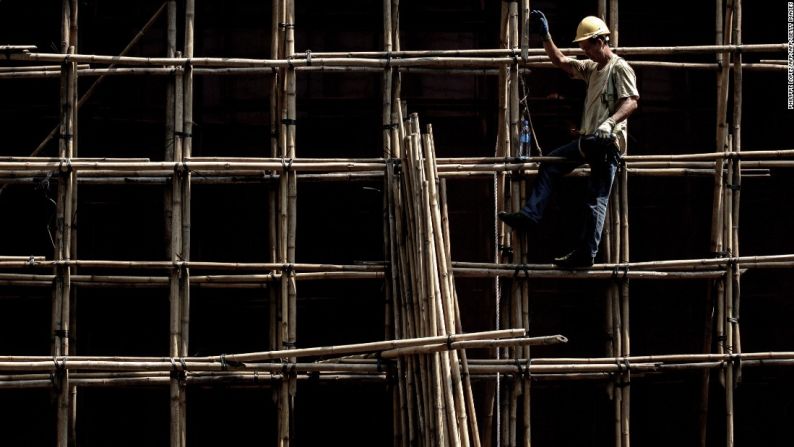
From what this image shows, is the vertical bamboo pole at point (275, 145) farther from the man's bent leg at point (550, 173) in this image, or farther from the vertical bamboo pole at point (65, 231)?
the man's bent leg at point (550, 173)

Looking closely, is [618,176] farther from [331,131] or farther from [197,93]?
[197,93]

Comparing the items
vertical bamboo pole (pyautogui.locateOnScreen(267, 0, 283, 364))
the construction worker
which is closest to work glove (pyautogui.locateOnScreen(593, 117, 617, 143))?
the construction worker

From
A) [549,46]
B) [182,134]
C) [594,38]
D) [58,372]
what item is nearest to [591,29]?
[594,38]

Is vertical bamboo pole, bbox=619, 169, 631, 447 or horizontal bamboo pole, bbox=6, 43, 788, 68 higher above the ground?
horizontal bamboo pole, bbox=6, 43, 788, 68

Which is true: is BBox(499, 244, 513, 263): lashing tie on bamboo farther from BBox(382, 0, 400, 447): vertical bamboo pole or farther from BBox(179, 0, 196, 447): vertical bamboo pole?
BBox(179, 0, 196, 447): vertical bamboo pole

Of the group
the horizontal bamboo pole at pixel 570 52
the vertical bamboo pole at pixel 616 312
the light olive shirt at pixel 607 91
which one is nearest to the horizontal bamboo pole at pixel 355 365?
the vertical bamboo pole at pixel 616 312

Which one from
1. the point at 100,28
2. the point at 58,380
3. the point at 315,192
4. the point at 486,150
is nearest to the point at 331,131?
the point at 315,192

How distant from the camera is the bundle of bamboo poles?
894 centimetres

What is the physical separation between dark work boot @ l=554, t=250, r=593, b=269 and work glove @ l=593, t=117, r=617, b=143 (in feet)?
2.54

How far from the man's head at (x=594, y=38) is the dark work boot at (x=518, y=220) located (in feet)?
3.76

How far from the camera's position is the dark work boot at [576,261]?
9453 mm

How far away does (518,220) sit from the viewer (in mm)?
9430

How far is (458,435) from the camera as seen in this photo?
8.86 meters

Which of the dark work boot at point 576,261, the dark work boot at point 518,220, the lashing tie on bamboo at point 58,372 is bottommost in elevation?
the lashing tie on bamboo at point 58,372
